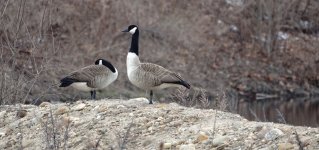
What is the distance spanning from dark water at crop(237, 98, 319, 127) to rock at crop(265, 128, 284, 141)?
30.9ft

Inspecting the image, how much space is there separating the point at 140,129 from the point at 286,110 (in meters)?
13.3

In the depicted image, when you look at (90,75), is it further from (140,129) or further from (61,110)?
(140,129)

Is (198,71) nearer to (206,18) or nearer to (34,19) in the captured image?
(206,18)

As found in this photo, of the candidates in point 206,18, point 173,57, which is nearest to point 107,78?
point 173,57

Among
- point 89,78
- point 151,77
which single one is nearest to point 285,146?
point 151,77

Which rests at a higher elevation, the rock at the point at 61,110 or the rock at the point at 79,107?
the rock at the point at 79,107

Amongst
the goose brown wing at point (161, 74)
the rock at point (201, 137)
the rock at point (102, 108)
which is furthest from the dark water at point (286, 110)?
the rock at point (201, 137)

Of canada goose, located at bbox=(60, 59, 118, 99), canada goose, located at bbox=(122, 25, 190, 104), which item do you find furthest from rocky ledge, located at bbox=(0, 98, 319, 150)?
canada goose, located at bbox=(60, 59, 118, 99)

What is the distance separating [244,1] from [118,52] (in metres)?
7.97

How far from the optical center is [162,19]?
95.4 feet

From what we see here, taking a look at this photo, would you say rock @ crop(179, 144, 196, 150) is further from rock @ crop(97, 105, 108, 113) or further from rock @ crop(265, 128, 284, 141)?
rock @ crop(97, 105, 108, 113)

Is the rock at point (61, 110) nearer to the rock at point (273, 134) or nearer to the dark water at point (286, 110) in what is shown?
the rock at point (273, 134)

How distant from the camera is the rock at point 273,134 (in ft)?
27.6

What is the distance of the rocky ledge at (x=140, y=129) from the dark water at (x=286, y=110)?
805 cm
